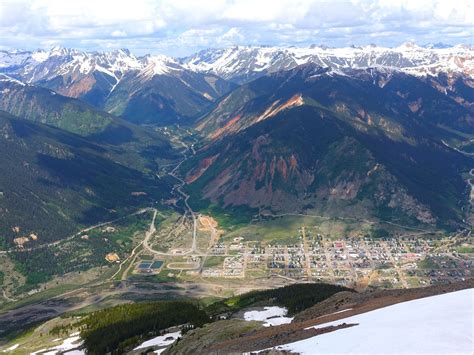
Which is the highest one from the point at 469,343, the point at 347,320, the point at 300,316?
the point at 469,343

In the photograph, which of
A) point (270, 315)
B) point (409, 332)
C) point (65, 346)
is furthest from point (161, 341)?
point (409, 332)

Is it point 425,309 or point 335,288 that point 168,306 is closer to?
point 335,288

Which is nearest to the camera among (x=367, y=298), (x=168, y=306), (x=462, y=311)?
(x=462, y=311)

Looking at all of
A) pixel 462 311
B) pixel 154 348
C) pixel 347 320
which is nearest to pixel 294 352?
pixel 347 320

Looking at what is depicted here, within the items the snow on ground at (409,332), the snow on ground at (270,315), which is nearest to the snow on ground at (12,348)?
the snow on ground at (270,315)

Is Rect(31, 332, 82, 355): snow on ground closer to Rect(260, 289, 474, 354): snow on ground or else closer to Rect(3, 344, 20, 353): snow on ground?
Rect(3, 344, 20, 353): snow on ground

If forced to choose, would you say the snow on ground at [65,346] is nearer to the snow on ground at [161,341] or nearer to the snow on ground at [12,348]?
the snow on ground at [12,348]

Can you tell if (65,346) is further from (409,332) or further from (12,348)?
(409,332)

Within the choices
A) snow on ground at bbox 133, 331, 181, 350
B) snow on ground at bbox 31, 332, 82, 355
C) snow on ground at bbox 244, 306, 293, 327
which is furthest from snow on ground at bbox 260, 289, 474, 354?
snow on ground at bbox 31, 332, 82, 355
